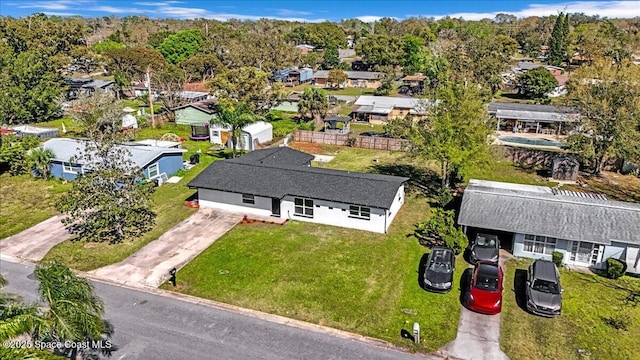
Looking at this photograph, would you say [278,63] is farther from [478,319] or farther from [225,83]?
[478,319]

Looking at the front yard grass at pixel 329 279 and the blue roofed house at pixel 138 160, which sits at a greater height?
the blue roofed house at pixel 138 160

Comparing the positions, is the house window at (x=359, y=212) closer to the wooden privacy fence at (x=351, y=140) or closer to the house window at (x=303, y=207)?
the house window at (x=303, y=207)

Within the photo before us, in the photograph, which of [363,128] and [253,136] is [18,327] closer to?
[253,136]

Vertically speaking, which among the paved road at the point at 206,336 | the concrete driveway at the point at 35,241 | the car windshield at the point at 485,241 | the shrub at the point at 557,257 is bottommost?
the paved road at the point at 206,336

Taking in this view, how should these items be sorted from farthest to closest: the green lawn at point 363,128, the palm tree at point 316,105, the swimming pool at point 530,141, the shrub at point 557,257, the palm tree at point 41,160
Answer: the palm tree at point 316,105, the green lawn at point 363,128, the swimming pool at point 530,141, the palm tree at point 41,160, the shrub at point 557,257

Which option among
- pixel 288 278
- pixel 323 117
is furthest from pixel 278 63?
pixel 288 278

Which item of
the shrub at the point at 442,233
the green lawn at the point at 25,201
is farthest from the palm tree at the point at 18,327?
the green lawn at the point at 25,201
